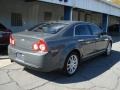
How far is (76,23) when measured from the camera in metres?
6.82

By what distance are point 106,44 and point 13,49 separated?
183 inches

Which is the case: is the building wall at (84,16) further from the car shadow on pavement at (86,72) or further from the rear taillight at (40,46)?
the rear taillight at (40,46)

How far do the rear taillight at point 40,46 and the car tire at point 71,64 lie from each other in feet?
3.13

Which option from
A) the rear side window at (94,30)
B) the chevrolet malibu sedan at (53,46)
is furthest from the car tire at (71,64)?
the rear side window at (94,30)

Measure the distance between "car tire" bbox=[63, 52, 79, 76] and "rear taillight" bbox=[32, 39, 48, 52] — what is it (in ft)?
3.13

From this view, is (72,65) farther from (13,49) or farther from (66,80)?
(13,49)

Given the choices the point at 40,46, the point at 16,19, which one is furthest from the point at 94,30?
the point at 16,19

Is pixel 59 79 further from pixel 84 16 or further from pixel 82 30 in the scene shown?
pixel 84 16

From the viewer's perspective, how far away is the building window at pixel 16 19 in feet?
53.7

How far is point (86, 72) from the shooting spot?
6961 mm

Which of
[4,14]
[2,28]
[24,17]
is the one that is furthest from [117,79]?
[24,17]

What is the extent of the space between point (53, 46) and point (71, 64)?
1102 millimetres

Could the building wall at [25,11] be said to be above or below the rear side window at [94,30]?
above

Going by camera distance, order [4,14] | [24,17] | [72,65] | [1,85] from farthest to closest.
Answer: [24,17]
[4,14]
[72,65]
[1,85]
